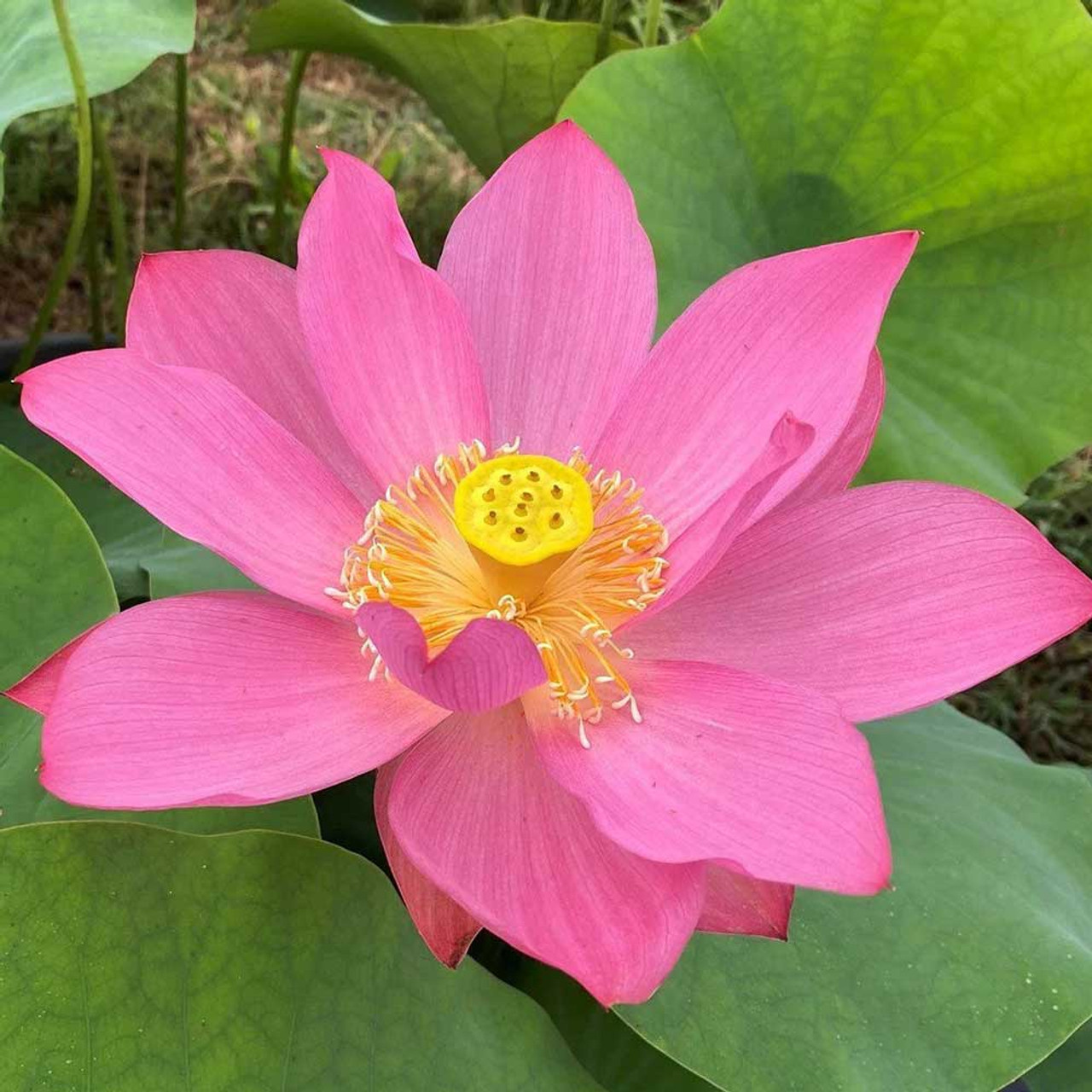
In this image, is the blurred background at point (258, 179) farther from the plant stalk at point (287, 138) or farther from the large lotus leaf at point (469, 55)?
the large lotus leaf at point (469, 55)

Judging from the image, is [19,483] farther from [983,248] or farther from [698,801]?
[983,248]

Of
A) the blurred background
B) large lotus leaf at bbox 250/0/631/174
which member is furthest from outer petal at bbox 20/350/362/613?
the blurred background

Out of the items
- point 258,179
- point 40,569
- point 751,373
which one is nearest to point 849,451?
point 751,373

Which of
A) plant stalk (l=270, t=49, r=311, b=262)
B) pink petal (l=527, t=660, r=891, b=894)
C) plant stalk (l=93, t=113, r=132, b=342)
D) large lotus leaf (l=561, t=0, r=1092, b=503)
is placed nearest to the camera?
pink petal (l=527, t=660, r=891, b=894)

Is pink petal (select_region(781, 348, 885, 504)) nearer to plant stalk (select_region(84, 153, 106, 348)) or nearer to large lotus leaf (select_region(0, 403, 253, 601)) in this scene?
large lotus leaf (select_region(0, 403, 253, 601))

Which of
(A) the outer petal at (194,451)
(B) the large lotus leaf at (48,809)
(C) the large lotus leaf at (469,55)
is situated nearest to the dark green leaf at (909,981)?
(B) the large lotus leaf at (48,809)
